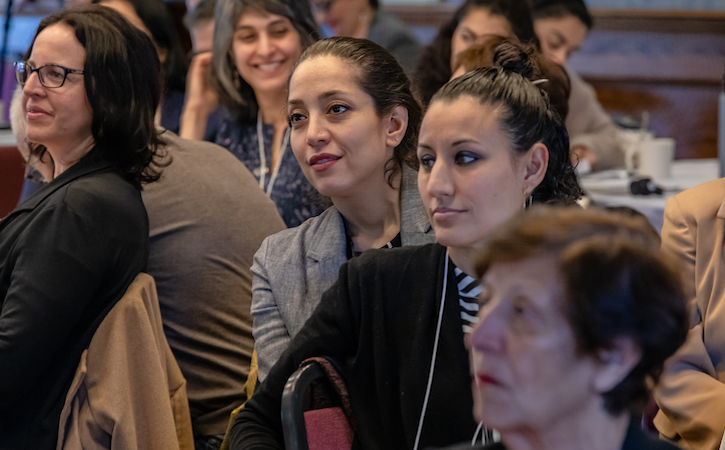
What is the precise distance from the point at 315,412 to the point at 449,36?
2.35 metres

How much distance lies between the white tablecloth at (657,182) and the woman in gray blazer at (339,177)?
4.28 ft

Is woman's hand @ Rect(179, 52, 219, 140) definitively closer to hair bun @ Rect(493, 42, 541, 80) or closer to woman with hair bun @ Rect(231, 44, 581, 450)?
hair bun @ Rect(493, 42, 541, 80)

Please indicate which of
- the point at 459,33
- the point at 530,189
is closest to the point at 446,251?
the point at 530,189

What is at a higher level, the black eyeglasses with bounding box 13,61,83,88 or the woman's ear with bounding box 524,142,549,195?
the black eyeglasses with bounding box 13,61,83,88

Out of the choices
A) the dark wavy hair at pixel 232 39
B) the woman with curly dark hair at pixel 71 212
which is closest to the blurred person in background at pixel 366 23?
the dark wavy hair at pixel 232 39

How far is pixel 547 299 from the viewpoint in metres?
0.76

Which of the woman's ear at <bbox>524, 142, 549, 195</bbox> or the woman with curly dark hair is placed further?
the woman with curly dark hair

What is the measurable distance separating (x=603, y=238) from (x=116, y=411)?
112 centimetres

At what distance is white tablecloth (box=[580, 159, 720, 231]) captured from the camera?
2.67 m

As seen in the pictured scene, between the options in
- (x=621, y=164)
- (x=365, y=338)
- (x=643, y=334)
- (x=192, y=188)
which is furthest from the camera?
(x=621, y=164)

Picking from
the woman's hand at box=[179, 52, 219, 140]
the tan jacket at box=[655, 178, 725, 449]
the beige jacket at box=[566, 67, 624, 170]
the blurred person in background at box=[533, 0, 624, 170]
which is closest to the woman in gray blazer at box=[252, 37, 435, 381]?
the tan jacket at box=[655, 178, 725, 449]

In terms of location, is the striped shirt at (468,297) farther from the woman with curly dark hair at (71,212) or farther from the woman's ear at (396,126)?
the woman with curly dark hair at (71,212)

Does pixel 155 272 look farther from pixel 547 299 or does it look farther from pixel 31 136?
pixel 547 299

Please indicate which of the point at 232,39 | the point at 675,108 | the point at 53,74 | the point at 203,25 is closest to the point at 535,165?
the point at 53,74
